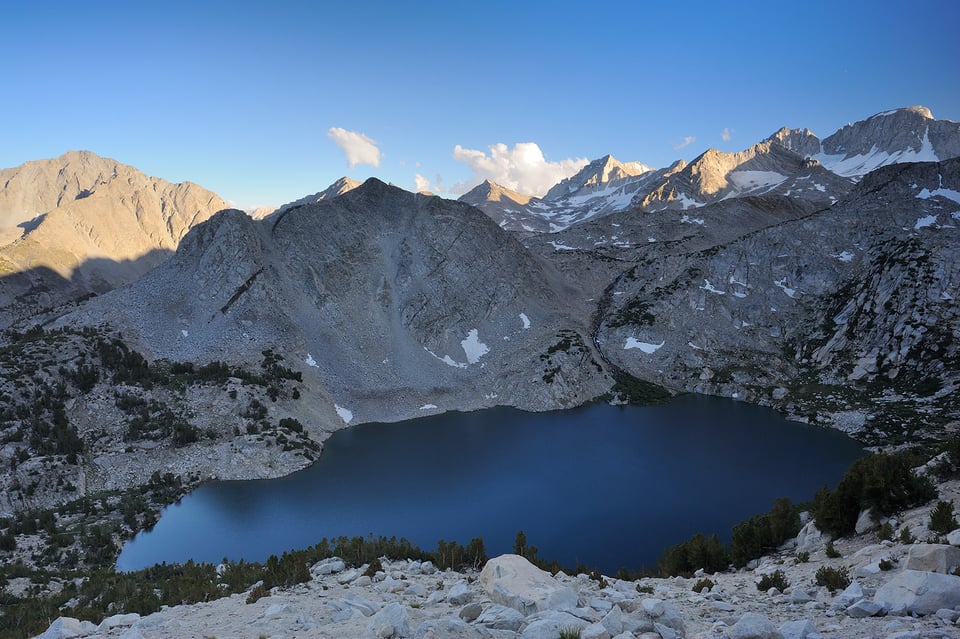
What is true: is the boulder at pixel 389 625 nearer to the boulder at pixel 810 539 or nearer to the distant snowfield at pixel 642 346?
the boulder at pixel 810 539

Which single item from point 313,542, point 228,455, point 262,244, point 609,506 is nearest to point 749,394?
point 609,506

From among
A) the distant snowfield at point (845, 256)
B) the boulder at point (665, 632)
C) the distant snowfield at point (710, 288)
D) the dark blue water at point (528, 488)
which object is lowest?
the dark blue water at point (528, 488)

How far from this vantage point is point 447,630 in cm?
967

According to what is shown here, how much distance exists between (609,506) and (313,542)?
80.3 feet

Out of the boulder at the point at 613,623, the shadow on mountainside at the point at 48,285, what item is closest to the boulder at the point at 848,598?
the boulder at the point at 613,623

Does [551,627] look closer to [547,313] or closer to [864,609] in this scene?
[864,609]

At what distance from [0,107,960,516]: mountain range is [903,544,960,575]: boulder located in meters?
52.9

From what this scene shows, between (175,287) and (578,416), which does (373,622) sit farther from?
(175,287)

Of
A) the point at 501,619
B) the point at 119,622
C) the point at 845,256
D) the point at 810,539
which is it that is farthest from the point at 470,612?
the point at 845,256

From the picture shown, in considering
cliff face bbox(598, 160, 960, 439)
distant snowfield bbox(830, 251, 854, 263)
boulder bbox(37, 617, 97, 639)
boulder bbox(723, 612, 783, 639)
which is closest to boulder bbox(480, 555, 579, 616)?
boulder bbox(723, 612, 783, 639)

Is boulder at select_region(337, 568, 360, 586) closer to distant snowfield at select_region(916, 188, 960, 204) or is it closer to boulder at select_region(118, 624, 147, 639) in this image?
boulder at select_region(118, 624, 147, 639)

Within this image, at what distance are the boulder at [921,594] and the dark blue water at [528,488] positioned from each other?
2091 cm

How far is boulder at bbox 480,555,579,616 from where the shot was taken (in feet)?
38.5

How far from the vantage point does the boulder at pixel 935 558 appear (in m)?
10.9
